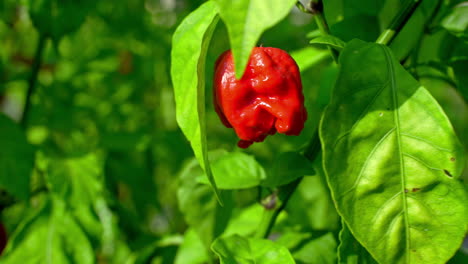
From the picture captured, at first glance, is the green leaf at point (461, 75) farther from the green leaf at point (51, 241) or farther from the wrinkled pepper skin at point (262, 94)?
the green leaf at point (51, 241)

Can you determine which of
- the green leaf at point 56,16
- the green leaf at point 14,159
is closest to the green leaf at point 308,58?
the green leaf at point 56,16

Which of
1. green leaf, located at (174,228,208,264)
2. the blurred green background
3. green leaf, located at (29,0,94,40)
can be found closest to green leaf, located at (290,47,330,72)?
the blurred green background

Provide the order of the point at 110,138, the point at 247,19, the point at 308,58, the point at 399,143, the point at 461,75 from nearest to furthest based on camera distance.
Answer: the point at 247,19 → the point at 399,143 → the point at 461,75 → the point at 308,58 → the point at 110,138

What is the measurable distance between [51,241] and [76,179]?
170 mm

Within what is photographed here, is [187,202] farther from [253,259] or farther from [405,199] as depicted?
[405,199]

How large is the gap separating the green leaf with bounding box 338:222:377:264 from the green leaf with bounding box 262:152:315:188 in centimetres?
15

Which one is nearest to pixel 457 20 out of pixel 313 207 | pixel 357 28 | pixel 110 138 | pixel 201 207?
pixel 357 28

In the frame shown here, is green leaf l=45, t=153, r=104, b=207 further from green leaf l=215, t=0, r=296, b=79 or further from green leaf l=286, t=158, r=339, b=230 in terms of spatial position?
green leaf l=215, t=0, r=296, b=79

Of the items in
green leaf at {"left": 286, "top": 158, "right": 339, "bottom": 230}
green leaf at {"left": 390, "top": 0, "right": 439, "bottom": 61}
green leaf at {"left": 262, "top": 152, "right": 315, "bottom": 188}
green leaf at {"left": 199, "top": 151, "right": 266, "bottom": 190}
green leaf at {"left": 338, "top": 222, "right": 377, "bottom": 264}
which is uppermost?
green leaf at {"left": 390, "top": 0, "right": 439, "bottom": 61}

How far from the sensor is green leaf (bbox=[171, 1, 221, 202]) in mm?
679

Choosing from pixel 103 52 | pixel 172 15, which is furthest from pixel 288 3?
pixel 172 15

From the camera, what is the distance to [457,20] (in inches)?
37.3

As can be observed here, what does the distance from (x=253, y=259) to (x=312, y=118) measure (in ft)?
1.61

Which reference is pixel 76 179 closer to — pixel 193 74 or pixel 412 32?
pixel 193 74
